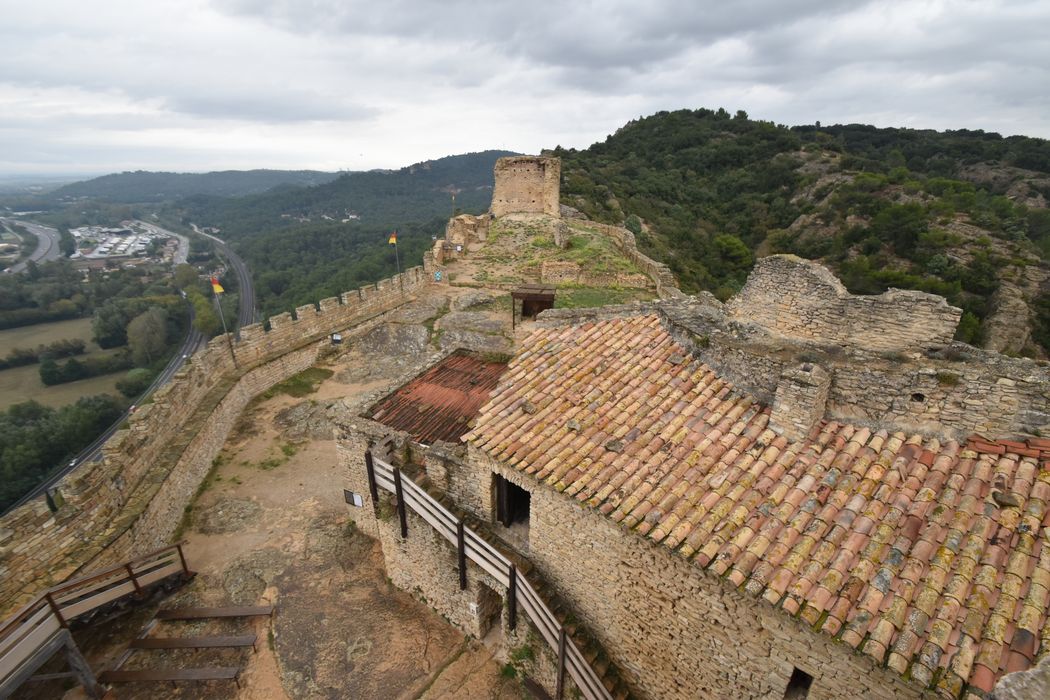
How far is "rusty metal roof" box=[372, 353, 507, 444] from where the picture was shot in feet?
29.3

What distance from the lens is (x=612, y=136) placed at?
305ft

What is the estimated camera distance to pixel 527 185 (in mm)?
33438

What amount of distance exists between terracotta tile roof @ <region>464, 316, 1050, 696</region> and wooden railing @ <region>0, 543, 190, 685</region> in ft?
21.7

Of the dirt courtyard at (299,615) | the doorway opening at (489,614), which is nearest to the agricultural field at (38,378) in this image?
the dirt courtyard at (299,615)

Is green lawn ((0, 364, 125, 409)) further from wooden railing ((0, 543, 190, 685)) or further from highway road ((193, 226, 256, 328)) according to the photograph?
wooden railing ((0, 543, 190, 685))

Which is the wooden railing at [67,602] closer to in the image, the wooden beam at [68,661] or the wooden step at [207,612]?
the wooden beam at [68,661]

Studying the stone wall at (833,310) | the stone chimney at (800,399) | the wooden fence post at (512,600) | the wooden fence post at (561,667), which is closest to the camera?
the stone chimney at (800,399)

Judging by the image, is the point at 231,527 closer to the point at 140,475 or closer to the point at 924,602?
the point at 140,475

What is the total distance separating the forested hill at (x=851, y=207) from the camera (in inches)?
1206

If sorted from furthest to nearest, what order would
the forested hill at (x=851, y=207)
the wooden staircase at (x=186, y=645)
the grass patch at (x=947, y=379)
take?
the forested hill at (x=851, y=207), the wooden staircase at (x=186, y=645), the grass patch at (x=947, y=379)

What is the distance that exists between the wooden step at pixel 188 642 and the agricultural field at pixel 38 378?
5703 cm

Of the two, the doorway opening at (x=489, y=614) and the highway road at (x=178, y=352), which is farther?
the highway road at (x=178, y=352)

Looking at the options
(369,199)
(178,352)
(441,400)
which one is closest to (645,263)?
(441,400)

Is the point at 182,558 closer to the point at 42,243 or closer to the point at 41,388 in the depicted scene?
the point at 41,388
